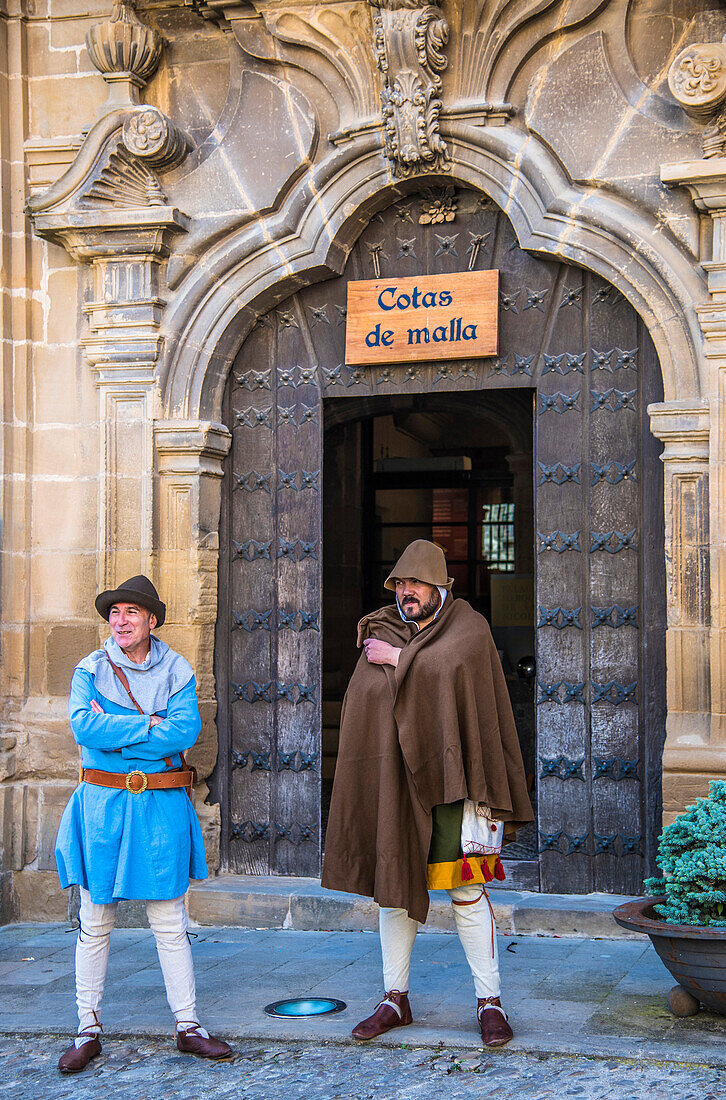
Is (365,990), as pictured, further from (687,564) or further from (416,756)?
(687,564)

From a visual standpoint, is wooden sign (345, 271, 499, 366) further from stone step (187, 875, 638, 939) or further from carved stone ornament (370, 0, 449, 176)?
stone step (187, 875, 638, 939)

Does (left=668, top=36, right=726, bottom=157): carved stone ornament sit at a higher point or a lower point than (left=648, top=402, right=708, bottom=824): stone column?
higher

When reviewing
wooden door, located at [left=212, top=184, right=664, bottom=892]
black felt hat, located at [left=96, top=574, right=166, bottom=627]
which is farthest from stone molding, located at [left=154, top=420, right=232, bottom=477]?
black felt hat, located at [left=96, top=574, right=166, bottom=627]

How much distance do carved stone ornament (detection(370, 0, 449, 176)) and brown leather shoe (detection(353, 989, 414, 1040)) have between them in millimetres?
3999

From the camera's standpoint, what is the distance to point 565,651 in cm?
639

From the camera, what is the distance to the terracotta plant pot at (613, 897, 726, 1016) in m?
4.53

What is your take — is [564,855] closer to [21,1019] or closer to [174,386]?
[21,1019]

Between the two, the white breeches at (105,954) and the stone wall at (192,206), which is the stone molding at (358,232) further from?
the white breeches at (105,954)

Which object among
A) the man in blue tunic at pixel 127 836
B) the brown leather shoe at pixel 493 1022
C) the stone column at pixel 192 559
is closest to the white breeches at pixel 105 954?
the man in blue tunic at pixel 127 836

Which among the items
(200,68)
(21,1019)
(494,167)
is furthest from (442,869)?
(200,68)

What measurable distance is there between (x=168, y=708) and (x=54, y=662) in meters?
2.29

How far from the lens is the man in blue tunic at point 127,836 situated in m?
4.61

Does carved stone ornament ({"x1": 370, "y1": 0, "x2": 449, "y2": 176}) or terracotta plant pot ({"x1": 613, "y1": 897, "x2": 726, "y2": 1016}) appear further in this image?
carved stone ornament ({"x1": 370, "y1": 0, "x2": 449, "y2": 176})

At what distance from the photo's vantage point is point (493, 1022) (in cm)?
457
